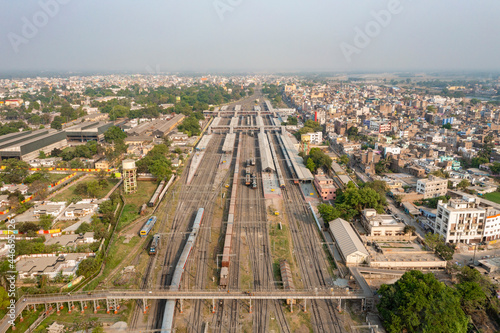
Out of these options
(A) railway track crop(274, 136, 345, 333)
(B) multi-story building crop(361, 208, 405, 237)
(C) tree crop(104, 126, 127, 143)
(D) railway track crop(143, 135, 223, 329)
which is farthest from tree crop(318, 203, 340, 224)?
(C) tree crop(104, 126, 127, 143)

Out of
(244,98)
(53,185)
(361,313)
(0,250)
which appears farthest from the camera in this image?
(244,98)

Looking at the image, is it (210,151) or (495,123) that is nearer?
(210,151)

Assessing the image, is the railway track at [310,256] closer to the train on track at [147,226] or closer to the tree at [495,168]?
the train on track at [147,226]

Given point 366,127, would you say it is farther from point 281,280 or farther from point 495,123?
point 281,280

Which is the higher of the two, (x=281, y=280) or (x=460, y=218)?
(x=460, y=218)

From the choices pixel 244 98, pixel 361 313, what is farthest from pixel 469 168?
pixel 244 98

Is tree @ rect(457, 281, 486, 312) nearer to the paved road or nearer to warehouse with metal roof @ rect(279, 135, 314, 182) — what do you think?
the paved road
